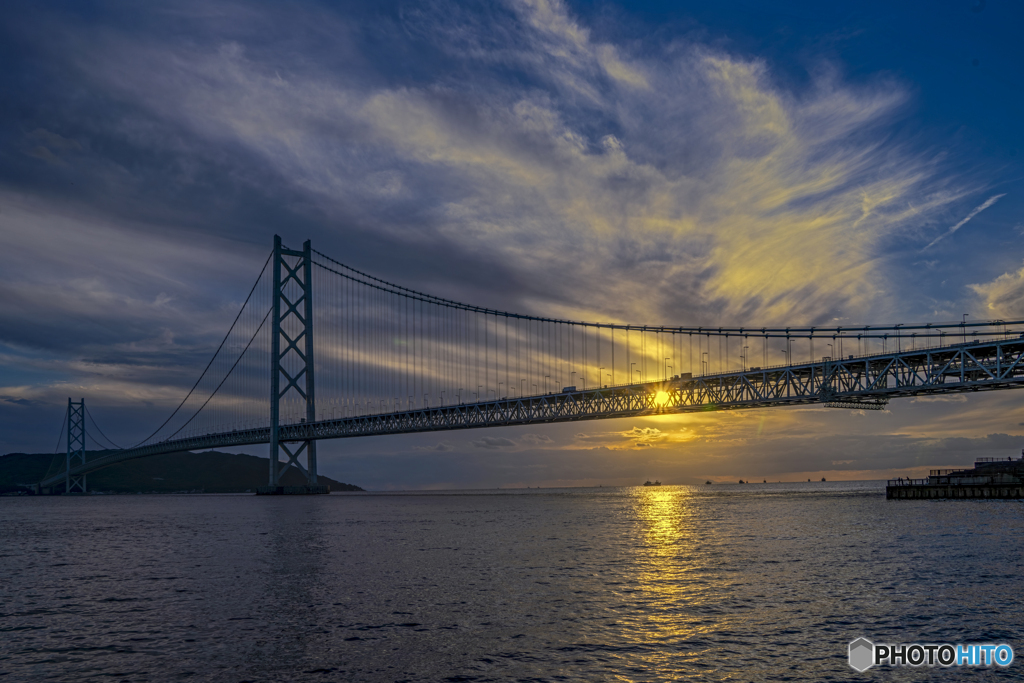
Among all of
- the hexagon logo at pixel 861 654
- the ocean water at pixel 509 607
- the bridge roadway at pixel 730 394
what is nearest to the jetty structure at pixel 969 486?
the bridge roadway at pixel 730 394

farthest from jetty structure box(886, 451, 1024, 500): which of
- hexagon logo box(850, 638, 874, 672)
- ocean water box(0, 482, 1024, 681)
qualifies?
hexagon logo box(850, 638, 874, 672)

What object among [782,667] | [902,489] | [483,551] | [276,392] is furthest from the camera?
[276,392]

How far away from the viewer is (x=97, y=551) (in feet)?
129

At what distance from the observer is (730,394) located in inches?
3551

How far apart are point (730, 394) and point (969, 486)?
26.2 meters

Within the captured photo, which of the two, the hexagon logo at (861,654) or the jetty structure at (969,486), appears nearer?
the hexagon logo at (861,654)

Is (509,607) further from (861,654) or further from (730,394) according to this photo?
(730,394)

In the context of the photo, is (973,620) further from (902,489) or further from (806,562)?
(902,489)

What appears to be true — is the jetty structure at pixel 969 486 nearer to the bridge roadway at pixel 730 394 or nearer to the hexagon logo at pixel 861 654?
the bridge roadway at pixel 730 394

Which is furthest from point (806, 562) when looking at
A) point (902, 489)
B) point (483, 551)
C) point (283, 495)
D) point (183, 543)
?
point (283, 495)

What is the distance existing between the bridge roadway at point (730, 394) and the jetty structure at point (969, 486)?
9.73 m

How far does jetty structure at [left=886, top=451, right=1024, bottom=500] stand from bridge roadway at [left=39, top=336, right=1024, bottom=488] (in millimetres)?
9730

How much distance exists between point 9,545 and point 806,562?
4459 centimetres

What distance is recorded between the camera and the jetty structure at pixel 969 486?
7600 centimetres
